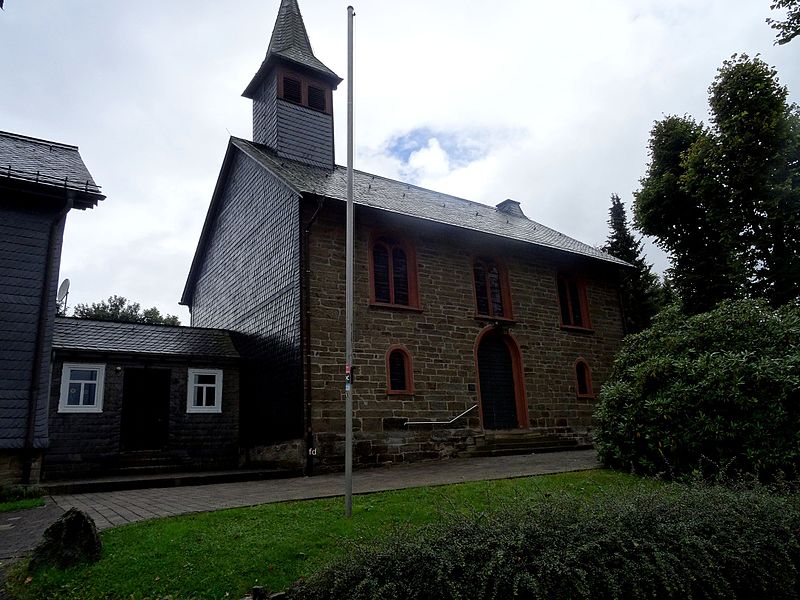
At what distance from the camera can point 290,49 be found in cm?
2053

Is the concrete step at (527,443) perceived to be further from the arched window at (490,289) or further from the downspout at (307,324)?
the downspout at (307,324)

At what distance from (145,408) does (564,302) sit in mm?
13474

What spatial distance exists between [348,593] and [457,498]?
3870 mm

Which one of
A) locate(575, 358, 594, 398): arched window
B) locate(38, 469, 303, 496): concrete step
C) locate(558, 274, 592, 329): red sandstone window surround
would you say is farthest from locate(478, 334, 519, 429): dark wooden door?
locate(38, 469, 303, 496): concrete step

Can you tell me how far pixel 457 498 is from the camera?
7832 mm

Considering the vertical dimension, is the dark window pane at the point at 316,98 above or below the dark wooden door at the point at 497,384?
above

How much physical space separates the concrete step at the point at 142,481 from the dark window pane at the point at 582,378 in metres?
10.3

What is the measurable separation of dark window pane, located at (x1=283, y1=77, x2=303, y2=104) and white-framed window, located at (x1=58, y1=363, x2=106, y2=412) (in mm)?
10862

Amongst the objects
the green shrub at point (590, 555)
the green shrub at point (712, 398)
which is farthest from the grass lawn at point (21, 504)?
the green shrub at point (712, 398)

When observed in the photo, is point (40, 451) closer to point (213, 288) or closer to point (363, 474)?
point (363, 474)

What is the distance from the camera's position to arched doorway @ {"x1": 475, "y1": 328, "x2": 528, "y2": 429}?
16.8 meters

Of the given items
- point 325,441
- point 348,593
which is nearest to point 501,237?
point 325,441

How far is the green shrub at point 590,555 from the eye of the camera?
4.25 meters

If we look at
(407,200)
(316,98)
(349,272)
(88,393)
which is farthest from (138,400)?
(316,98)
